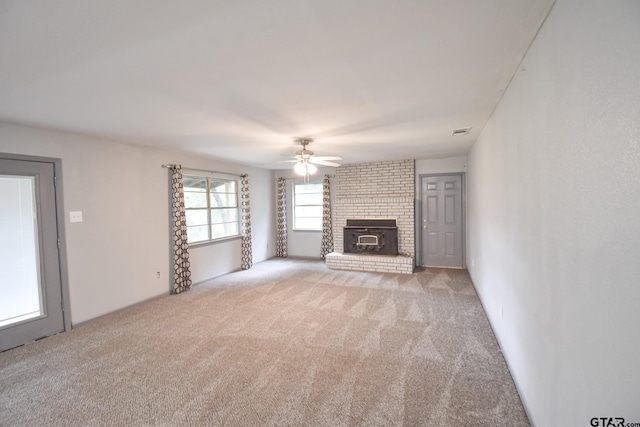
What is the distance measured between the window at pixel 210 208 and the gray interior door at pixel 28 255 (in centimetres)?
196

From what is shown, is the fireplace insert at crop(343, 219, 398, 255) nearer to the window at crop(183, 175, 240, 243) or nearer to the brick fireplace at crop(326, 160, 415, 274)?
the brick fireplace at crop(326, 160, 415, 274)

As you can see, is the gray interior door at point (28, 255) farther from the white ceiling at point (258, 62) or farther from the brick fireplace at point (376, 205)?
the brick fireplace at point (376, 205)

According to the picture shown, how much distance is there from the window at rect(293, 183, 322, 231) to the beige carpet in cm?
325

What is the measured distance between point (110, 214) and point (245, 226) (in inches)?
107

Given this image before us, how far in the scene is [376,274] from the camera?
5617 millimetres

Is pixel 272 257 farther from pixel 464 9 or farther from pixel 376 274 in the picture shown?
pixel 464 9

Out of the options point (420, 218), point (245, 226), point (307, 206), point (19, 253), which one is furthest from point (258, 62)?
point (307, 206)

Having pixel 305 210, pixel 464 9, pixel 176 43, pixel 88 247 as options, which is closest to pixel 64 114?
pixel 88 247

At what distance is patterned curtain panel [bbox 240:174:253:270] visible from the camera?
6199 mm

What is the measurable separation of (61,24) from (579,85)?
92.4 inches

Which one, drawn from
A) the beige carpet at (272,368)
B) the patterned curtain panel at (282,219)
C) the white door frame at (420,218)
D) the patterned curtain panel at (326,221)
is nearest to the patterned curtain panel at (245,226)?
the patterned curtain panel at (282,219)

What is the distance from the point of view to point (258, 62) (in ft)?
5.82

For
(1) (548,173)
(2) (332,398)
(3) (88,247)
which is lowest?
(2) (332,398)

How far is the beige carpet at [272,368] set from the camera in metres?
1.96
